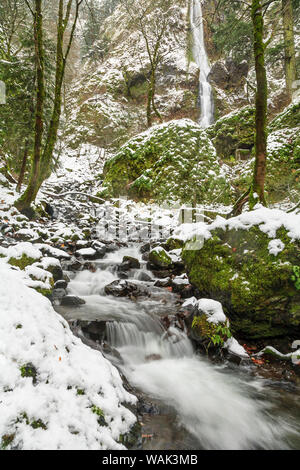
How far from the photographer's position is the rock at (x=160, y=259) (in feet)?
25.2

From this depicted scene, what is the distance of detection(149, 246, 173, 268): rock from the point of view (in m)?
7.68

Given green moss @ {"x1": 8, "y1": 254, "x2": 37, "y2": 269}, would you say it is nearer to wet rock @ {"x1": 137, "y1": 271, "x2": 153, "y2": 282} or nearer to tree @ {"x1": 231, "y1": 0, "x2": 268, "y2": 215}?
wet rock @ {"x1": 137, "y1": 271, "x2": 153, "y2": 282}

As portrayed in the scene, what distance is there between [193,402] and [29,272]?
12.9 feet

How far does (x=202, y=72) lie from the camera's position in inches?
968

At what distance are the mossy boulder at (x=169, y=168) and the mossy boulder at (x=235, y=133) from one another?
175 cm

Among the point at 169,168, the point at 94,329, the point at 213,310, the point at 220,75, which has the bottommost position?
the point at 94,329

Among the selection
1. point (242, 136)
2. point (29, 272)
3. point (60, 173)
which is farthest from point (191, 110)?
point (29, 272)

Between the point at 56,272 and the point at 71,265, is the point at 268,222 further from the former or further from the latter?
the point at 71,265

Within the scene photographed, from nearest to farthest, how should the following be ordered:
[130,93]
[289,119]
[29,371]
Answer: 1. [29,371]
2. [289,119]
3. [130,93]

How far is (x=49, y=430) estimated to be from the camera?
5.07ft

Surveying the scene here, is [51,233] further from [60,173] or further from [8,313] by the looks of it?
[60,173]

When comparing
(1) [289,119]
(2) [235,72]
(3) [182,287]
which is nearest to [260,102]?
(3) [182,287]

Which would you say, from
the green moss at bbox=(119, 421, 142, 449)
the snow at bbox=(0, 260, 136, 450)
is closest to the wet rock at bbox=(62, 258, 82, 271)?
the snow at bbox=(0, 260, 136, 450)

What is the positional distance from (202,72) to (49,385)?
98.0 ft
